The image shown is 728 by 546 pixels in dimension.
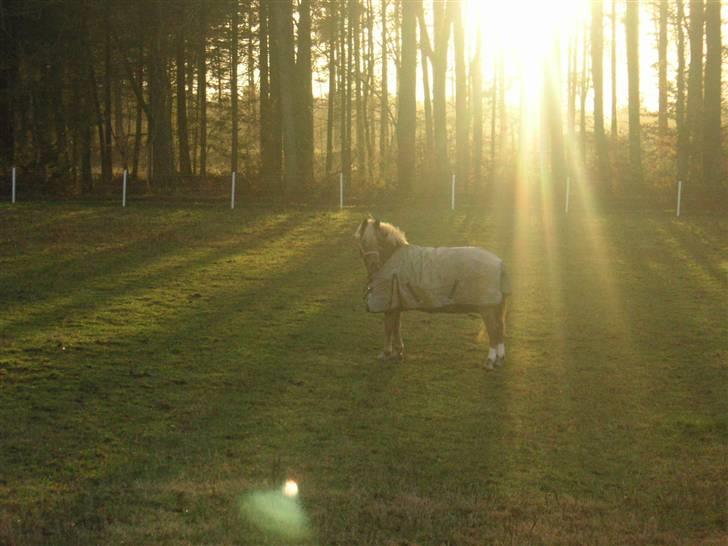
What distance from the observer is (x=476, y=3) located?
51.5 meters

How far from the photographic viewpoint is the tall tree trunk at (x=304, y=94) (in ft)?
129

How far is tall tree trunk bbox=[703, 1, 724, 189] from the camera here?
115 ft

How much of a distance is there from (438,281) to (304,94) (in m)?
29.4

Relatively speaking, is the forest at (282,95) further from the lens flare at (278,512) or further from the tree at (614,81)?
the lens flare at (278,512)

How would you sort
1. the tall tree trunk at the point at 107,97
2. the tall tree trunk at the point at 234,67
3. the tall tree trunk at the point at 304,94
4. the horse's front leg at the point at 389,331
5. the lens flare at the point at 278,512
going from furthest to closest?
the tall tree trunk at the point at 234,67 → the tall tree trunk at the point at 304,94 → the tall tree trunk at the point at 107,97 → the horse's front leg at the point at 389,331 → the lens flare at the point at 278,512

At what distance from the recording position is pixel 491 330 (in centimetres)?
1227

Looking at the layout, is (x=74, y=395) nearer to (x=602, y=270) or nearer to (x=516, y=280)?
(x=516, y=280)

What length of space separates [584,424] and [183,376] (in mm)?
4602

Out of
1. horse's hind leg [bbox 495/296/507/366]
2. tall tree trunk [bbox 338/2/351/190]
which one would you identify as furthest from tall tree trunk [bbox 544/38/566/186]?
horse's hind leg [bbox 495/296/507/366]

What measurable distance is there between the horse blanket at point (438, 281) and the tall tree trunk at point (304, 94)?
87.4 feet

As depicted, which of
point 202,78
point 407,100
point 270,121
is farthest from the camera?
point 202,78

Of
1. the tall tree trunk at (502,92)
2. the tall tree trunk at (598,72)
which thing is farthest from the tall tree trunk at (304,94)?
the tall tree trunk at (502,92)

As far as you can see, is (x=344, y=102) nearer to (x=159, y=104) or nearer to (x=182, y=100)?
A: (x=182, y=100)

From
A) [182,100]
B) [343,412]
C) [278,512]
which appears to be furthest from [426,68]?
[278,512]
